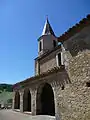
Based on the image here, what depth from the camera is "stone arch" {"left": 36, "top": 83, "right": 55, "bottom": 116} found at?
13.0m

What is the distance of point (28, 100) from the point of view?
1653 centimetres

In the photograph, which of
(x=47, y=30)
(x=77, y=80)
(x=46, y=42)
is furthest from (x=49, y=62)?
(x=77, y=80)

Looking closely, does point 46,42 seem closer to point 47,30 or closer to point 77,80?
point 47,30

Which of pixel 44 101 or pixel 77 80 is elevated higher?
pixel 77 80

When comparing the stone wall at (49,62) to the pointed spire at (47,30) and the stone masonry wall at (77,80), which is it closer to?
the pointed spire at (47,30)

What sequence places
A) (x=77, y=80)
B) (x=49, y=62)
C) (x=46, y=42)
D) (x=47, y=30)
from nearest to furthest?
(x=77, y=80) < (x=49, y=62) < (x=46, y=42) < (x=47, y=30)

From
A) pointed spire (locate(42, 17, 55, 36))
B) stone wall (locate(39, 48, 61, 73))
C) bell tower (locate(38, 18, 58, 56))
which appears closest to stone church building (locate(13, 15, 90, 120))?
stone wall (locate(39, 48, 61, 73))

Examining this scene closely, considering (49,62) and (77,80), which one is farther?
(49,62)

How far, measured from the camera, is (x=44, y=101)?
13516 millimetres

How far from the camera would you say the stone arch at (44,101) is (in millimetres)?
12984

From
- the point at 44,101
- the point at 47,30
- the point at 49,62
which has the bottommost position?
the point at 44,101

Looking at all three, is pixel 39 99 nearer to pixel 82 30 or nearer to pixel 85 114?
pixel 85 114

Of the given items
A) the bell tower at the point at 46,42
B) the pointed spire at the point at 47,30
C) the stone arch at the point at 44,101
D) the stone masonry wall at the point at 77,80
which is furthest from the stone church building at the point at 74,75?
the pointed spire at the point at 47,30

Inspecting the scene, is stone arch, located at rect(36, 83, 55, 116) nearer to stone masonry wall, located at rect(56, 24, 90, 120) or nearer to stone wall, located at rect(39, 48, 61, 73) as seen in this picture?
stone wall, located at rect(39, 48, 61, 73)
